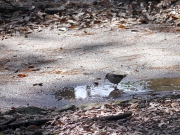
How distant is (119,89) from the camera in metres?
6.61

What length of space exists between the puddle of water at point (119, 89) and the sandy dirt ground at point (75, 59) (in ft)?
0.65

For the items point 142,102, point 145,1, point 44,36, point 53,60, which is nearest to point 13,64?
point 53,60

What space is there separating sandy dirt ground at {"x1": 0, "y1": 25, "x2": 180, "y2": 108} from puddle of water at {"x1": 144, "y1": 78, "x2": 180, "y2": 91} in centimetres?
23

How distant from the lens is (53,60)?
335 inches

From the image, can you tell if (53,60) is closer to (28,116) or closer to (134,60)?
(134,60)

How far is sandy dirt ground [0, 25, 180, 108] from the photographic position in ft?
23.0

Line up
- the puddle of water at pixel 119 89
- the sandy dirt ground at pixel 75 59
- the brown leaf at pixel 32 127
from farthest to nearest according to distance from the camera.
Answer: the sandy dirt ground at pixel 75 59
the puddle of water at pixel 119 89
the brown leaf at pixel 32 127

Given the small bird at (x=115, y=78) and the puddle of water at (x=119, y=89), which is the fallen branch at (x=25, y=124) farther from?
the small bird at (x=115, y=78)

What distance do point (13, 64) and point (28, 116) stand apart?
3.28 metres

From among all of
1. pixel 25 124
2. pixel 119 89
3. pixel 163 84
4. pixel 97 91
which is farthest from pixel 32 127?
pixel 163 84

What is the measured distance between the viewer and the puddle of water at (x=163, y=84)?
649 centimetres

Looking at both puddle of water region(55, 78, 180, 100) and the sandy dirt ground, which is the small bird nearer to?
puddle of water region(55, 78, 180, 100)

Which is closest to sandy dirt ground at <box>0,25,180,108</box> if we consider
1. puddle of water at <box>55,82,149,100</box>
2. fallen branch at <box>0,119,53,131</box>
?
puddle of water at <box>55,82,149,100</box>

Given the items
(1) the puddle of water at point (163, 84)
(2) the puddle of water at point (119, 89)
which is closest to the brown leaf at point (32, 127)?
(2) the puddle of water at point (119, 89)
